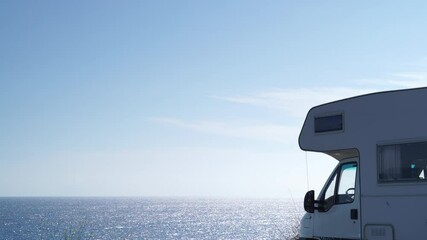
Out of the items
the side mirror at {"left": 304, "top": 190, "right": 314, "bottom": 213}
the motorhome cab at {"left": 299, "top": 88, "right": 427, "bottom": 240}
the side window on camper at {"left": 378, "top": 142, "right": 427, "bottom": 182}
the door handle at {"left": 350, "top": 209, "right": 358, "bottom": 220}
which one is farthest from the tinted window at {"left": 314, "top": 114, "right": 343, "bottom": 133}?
the door handle at {"left": 350, "top": 209, "right": 358, "bottom": 220}

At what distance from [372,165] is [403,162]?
1.72ft

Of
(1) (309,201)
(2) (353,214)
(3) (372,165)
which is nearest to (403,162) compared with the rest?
(3) (372,165)

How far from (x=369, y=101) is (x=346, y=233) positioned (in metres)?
2.14

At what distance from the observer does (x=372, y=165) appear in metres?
9.77

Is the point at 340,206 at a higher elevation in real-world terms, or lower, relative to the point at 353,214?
higher

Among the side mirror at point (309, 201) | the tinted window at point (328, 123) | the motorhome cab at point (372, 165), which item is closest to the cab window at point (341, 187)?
the motorhome cab at point (372, 165)

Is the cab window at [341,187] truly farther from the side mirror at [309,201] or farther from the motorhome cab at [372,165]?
the side mirror at [309,201]

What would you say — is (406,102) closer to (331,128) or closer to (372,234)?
(331,128)

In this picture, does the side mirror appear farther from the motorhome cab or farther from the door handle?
the door handle

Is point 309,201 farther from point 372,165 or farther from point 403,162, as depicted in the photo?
point 403,162

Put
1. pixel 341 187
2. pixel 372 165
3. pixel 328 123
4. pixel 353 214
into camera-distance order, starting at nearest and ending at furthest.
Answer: pixel 372 165
pixel 353 214
pixel 328 123
pixel 341 187

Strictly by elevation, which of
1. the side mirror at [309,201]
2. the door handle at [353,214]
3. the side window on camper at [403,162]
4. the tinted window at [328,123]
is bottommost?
the door handle at [353,214]

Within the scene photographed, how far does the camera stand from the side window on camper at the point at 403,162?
9234mm

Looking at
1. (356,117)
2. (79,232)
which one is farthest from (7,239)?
(356,117)
